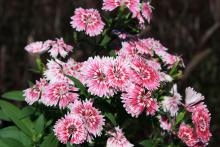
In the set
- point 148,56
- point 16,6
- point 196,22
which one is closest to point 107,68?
point 148,56

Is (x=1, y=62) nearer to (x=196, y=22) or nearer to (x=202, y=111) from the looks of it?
(x=196, y=22)

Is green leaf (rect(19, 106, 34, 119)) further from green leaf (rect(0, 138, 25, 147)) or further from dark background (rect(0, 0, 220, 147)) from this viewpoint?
dark background (rect(0, 0, 220, 147))

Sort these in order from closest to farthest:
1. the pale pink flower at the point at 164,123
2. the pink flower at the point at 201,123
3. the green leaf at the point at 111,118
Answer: the green leaf at the point at 111,118
the pink flower at the point at 201,123
the pale pink flower at the point at 164,123

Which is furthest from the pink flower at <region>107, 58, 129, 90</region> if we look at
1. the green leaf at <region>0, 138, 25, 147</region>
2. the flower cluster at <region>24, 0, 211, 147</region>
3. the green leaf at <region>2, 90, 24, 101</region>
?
the green leaf at <region>2, 90, 24, 101</region>

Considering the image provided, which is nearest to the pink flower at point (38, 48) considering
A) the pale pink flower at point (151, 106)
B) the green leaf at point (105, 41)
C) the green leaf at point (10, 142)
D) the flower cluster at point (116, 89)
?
the flower cluster at point (116, 89)

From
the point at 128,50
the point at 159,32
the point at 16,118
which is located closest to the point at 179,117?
the point at 128,50

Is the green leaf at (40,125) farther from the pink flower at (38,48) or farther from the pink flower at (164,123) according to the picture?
the pink flower at (164,123)
